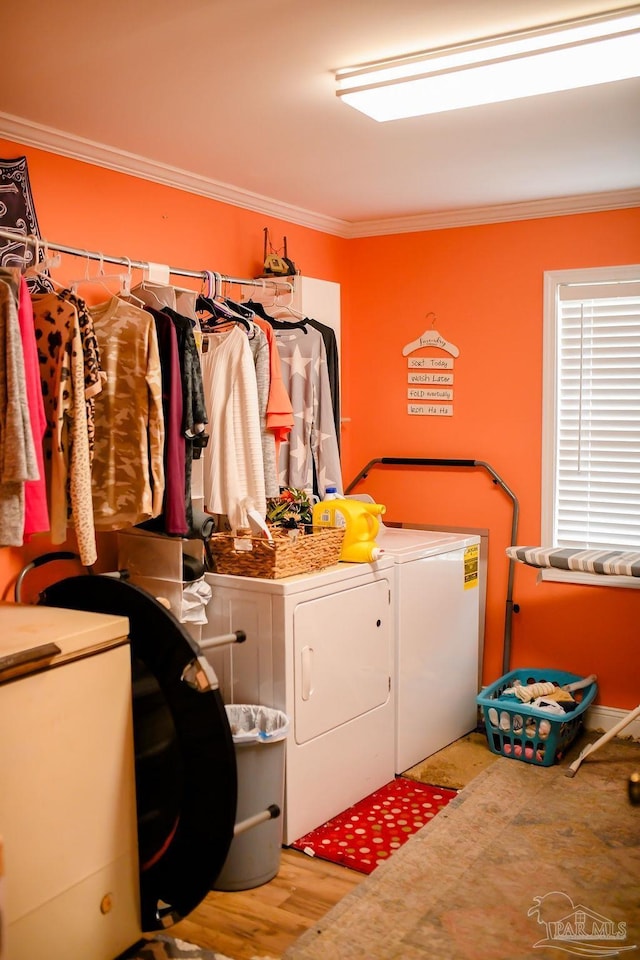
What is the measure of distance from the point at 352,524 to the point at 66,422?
1.22 meters

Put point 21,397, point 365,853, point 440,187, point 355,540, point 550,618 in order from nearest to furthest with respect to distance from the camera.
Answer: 1. point 21,397
2. point 365,853
3. point 355,540
4. point 440,187
5. point 550,618

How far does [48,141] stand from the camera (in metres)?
3.02

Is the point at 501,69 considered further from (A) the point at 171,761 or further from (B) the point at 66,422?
(A) the point at 171,761

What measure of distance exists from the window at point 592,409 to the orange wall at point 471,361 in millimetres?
68

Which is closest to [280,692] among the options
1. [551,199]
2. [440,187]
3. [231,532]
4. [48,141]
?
[231,532]

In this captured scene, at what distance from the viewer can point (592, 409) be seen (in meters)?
4.09

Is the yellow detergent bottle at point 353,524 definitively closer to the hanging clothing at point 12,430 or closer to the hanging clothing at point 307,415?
the hanging clothing at point 307,415

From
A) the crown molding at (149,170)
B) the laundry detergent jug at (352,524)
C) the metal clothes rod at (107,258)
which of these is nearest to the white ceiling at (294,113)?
the crown molding at (149,170)

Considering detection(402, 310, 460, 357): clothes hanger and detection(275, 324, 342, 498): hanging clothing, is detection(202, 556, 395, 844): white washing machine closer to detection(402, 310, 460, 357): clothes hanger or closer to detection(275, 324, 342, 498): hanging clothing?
detection(275, 324, 342, 498): hanging clothing

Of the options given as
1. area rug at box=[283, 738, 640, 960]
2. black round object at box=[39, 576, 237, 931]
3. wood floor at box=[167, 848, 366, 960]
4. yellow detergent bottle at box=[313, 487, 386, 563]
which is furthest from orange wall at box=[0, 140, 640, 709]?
wood floor at box=[167, 848, 366, 960]

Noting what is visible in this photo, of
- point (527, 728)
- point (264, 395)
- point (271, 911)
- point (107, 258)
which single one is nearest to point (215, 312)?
point (264, 395)

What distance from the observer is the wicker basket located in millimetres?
2969

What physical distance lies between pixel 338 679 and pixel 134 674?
0.92 m

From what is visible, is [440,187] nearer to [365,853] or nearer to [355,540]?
[355,540]
